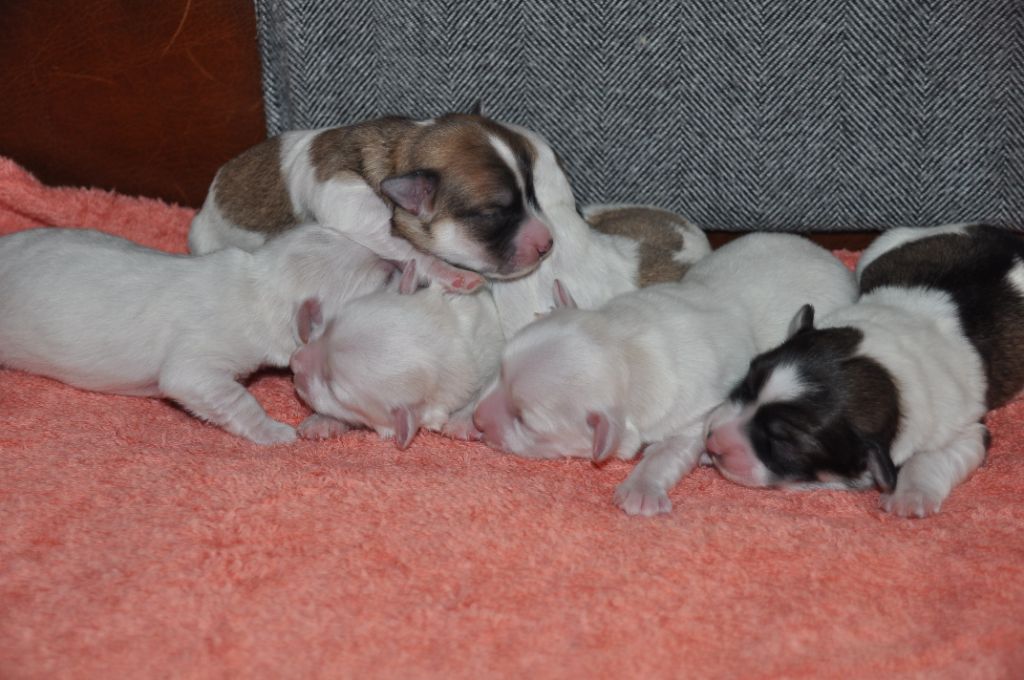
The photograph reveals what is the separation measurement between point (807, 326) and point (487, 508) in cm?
137

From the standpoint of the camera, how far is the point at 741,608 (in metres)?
3.28

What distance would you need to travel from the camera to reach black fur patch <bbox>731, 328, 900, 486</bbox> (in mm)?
3734

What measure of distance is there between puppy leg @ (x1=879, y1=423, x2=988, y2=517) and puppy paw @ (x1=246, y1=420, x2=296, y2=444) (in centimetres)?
225

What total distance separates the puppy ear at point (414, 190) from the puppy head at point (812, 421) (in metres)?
1.51

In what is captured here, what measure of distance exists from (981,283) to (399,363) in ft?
7.77

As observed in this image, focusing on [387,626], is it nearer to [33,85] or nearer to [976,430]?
[976,430]

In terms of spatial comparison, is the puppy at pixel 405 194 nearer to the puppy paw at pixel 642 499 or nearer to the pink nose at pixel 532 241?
the pink nose at pixel 532 241

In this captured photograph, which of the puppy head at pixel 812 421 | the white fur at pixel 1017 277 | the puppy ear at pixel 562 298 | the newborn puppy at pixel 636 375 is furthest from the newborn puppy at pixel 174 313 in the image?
the white fur at pixel 1017 277

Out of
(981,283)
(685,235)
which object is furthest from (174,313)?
(981,283)

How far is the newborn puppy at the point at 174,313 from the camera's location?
4.41 metres

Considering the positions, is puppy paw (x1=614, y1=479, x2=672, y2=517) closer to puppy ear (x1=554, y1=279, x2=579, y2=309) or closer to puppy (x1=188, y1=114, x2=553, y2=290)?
puppy ear (x1=554, y1=279, x2=579, y2=309)

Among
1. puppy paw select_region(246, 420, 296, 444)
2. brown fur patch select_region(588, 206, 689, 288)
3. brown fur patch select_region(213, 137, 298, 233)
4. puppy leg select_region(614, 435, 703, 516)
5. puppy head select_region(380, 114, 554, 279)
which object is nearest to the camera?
puppy leg select_region(614, 435, 703, 516)

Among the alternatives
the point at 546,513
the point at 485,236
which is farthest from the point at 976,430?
the point at 485,236

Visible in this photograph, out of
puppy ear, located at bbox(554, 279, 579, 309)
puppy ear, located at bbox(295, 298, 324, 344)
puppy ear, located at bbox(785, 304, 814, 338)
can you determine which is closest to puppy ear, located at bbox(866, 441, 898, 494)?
puppy ear, located at bbox(785, 304, 814, 338)
